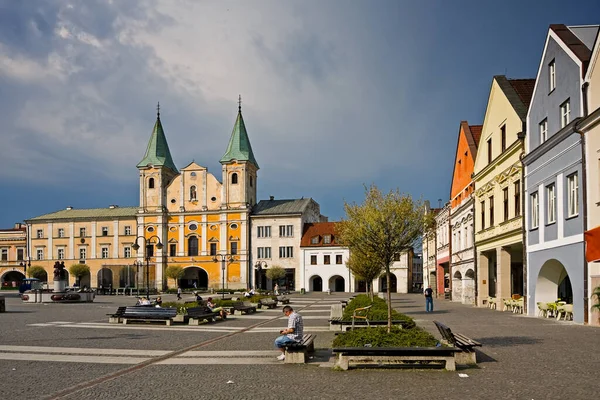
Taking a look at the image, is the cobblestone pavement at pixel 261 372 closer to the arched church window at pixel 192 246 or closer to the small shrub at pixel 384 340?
the small shrub at pixel 384 340

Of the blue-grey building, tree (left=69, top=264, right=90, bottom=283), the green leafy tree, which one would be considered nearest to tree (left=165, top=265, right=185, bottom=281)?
the green leafy tree

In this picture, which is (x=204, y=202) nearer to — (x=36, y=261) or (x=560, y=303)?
(x=36, y=261)

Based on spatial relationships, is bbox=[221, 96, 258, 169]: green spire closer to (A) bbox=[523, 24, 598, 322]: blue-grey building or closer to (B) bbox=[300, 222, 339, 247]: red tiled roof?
(B) bbox=[300, 222, 339, 247]: red tiled roof

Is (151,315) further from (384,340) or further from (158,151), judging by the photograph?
(158,151)

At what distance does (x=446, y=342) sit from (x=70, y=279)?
294 ft

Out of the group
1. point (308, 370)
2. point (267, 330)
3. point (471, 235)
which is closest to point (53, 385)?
point (308, 370)

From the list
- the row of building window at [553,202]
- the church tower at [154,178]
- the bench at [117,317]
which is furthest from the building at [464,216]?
the church tower at [154,178]

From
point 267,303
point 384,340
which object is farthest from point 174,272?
point 384,340

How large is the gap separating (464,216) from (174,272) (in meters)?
52.1

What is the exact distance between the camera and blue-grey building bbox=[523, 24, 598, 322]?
22.5 meters

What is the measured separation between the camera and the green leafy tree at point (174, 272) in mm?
86312

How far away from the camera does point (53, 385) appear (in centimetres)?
1092

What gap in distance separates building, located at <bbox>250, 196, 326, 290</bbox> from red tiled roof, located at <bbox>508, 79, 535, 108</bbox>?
2147 inches

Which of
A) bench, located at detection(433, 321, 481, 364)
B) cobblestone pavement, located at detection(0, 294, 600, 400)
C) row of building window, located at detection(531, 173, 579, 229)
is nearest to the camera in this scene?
cobblestone pavement, located at detection(0, 294, 600, 400)
